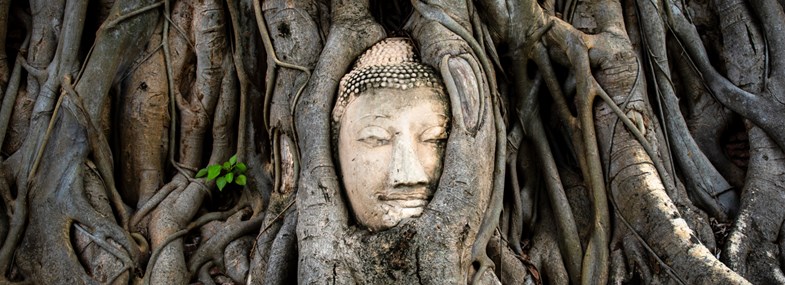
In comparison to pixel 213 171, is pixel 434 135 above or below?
above

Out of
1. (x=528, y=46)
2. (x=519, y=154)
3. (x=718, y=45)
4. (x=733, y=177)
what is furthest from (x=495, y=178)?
(x=718, y=45)

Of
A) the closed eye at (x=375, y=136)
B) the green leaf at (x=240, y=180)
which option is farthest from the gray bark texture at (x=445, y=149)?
the closed eye at (x=375, y=136)

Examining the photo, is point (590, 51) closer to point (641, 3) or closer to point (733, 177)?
point (641, 3)

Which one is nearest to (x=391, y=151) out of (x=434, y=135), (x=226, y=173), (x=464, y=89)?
(x=434, y=135)

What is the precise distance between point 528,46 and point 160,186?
1.89 metres

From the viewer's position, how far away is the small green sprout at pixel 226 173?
141 inches

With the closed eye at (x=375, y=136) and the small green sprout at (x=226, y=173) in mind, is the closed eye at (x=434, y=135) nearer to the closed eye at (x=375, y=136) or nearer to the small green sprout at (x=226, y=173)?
the closed eye at (x=375, y=136)

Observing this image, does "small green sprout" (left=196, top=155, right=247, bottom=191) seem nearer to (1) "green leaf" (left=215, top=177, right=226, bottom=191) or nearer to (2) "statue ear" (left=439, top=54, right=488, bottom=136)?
(1) "green leaf" (left=215, top=177, right=226, bottom=191)

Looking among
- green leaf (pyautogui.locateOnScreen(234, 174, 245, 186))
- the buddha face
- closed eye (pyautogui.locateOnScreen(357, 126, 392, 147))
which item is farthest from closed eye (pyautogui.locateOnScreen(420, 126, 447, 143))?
green leaf (pyautogui.locateOnScreen(234, 174, 245, 186))

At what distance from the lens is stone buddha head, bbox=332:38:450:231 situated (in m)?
2.90

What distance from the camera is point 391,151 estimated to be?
2.93 metres

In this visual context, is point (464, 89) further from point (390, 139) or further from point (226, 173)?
point (226, 173)

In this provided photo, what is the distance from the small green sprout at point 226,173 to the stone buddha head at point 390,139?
70 cm

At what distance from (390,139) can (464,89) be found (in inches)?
14.6
